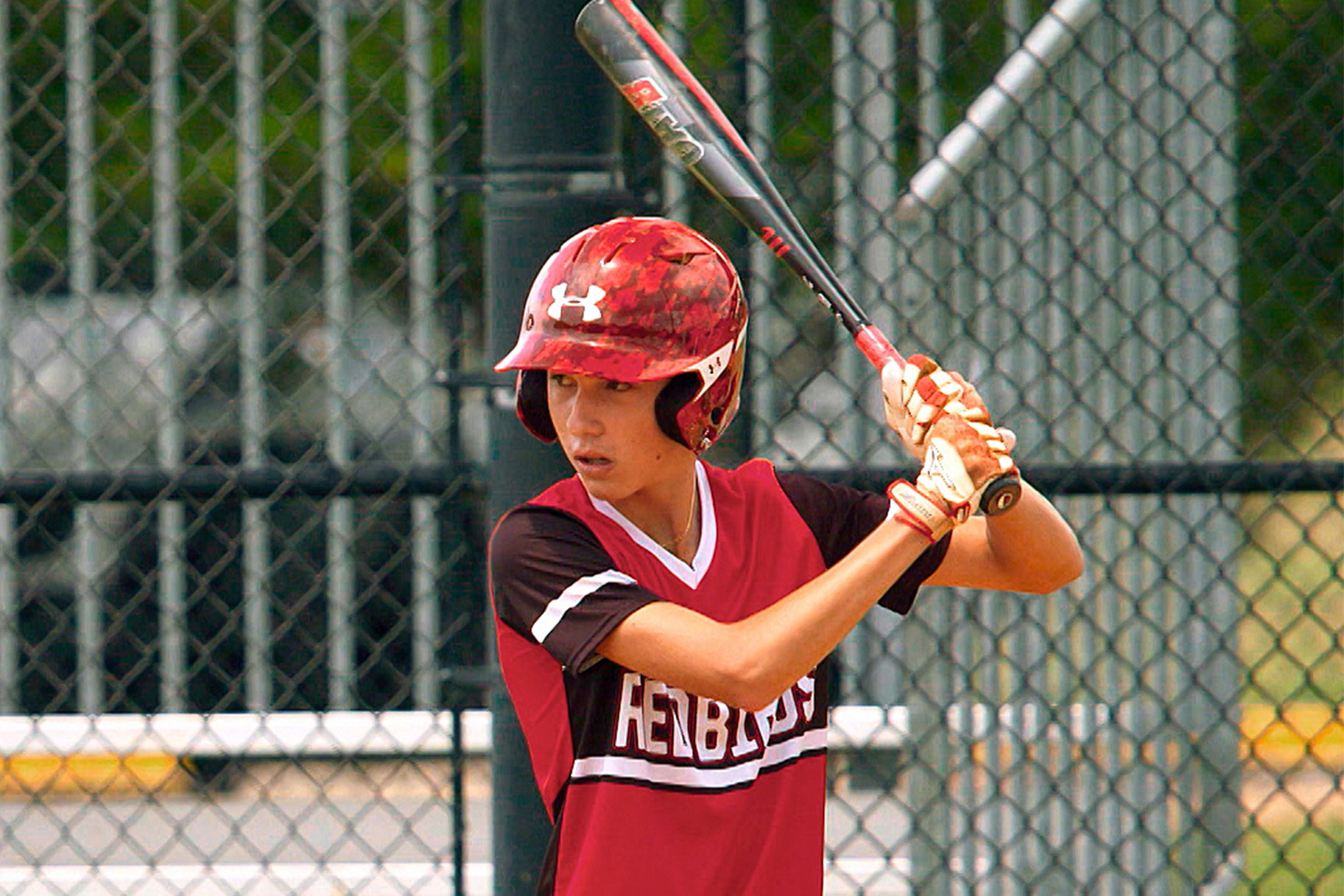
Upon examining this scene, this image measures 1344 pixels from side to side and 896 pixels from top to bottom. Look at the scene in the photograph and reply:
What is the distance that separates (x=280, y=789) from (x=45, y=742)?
2538mm

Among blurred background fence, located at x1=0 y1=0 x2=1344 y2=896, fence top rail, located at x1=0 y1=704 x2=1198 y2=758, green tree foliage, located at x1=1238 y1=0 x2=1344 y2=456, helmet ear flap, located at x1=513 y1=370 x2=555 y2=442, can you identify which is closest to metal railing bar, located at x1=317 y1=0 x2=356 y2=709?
blurred background fence, located at x1=0 y1=0 x2=1344 y2=896

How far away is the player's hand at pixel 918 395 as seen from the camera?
1.69 meters

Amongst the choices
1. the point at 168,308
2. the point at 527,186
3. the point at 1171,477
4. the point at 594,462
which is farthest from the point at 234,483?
the point at 168,308

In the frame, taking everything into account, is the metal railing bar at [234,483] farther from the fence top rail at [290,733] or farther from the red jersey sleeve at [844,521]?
the fence top rail at [290,733]

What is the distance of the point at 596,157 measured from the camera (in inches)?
90.2

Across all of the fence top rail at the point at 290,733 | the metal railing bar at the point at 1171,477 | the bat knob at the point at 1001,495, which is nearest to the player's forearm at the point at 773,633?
the bat knob at the point at 1001,495

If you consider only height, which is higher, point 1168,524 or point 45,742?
point 1168,524

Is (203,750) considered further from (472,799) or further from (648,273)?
(648,273)

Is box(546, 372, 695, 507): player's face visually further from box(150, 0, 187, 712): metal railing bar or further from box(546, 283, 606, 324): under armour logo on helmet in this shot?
box(150, 0, 187, 712): metal railing bar

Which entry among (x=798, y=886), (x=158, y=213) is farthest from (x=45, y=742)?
(x=798, y=886)

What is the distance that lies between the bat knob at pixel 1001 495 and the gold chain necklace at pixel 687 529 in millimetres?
343

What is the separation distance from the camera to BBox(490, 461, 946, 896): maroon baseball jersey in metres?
1.72

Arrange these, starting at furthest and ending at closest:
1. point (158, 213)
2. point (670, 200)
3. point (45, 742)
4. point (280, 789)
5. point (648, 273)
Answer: point (280, 789), point (158, 213), point (670, 200), point (45, 742), point (648, 273)

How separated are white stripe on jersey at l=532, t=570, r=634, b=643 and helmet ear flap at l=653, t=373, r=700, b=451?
0.57 ft
